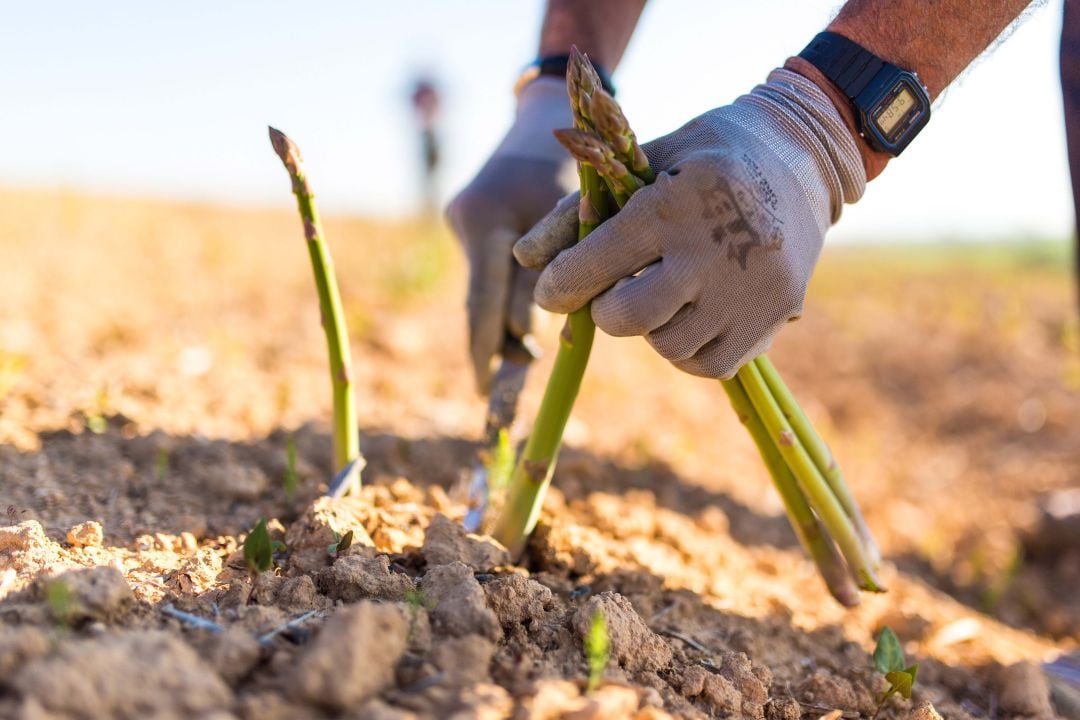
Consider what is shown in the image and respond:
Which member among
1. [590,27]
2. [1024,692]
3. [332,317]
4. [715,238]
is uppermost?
[590,27]

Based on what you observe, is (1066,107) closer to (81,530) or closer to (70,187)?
(81,530)

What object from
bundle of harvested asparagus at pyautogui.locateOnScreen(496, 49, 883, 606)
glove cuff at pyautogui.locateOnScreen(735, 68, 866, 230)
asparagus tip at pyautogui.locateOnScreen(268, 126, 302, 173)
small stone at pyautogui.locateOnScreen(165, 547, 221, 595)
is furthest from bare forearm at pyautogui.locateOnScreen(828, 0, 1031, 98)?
small stone at pyautogui.locateOnScreen(165, 547, 221, 595)

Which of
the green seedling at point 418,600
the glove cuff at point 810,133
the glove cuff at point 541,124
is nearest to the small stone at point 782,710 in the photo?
the green seedling at point 418,600

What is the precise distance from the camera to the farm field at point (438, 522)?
38.9 inches

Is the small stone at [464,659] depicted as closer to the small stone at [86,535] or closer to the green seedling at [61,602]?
the green seedling at [61,602]

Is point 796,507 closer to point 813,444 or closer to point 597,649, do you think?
point 813,444

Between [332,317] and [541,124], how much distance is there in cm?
76

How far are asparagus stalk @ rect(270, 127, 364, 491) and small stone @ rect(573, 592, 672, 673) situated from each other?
637 mm

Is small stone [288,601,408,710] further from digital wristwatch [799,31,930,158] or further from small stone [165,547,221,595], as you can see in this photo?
digital wristwatch [799,31,930,158]

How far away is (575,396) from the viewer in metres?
1.47

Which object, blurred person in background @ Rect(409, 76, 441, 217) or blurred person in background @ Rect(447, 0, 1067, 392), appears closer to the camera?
blurred person in background @ Rect(447, 0, 1067, 392)

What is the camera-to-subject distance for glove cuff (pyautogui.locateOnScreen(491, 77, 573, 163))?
195 centimetres

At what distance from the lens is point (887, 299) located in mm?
7688

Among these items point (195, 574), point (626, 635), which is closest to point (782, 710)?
point (626, 635)
